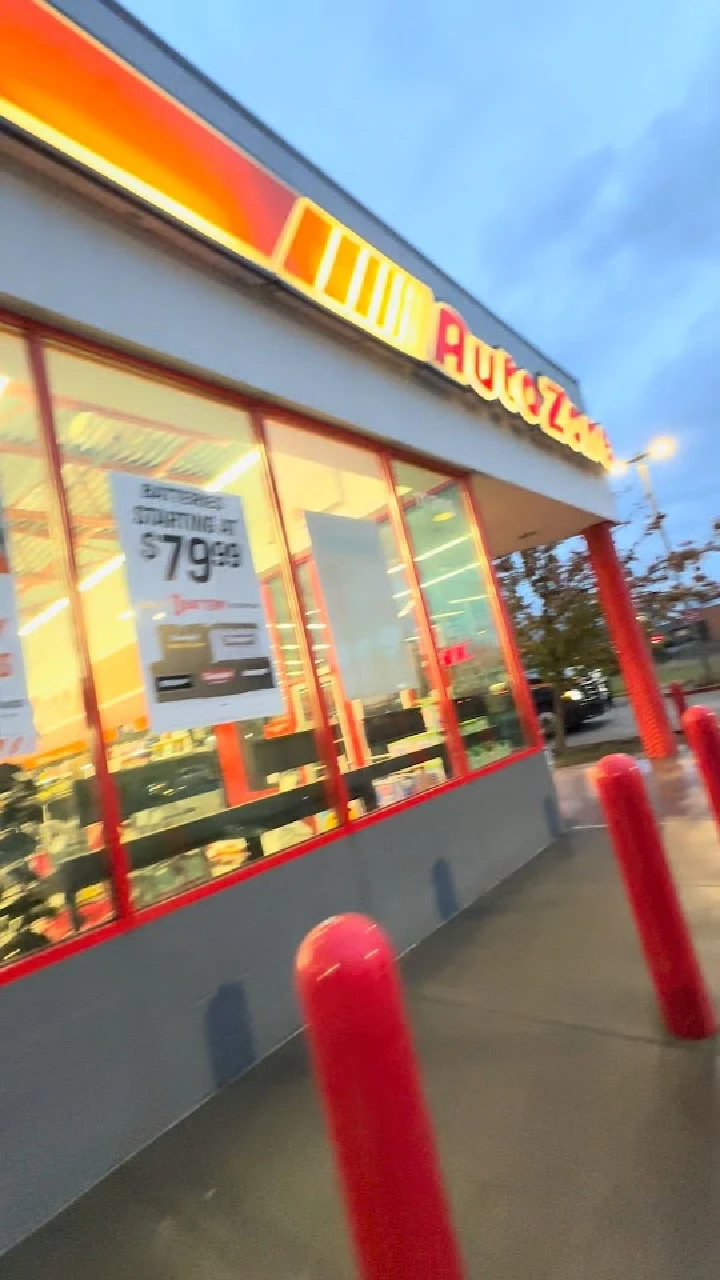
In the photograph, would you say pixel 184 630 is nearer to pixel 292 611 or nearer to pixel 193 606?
pixel 193 606

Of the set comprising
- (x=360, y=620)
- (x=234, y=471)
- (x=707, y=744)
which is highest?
(x=234, y=471)

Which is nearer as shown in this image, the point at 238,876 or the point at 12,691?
the point at 12,691

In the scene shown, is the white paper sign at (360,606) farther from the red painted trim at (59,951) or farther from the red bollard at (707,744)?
the red painted trim at (59,951)

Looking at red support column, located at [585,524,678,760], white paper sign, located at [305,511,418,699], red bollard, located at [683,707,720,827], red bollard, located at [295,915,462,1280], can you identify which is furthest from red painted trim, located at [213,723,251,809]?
red support column, located at [585,524,678,760]

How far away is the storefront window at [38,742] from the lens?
312cm

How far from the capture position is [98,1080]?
2.92 metres

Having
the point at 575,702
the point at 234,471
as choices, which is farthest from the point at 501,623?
the point at 575,702

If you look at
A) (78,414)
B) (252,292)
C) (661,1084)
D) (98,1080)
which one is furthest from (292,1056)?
(252,292)

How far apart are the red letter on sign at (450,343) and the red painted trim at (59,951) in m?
4.95

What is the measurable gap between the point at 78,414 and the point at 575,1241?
3962mm

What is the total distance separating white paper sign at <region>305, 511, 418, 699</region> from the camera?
5.16 m

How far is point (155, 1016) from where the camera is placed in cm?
318

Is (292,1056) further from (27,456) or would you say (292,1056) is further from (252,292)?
(252,292)

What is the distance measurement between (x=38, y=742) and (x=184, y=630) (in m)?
0.98
